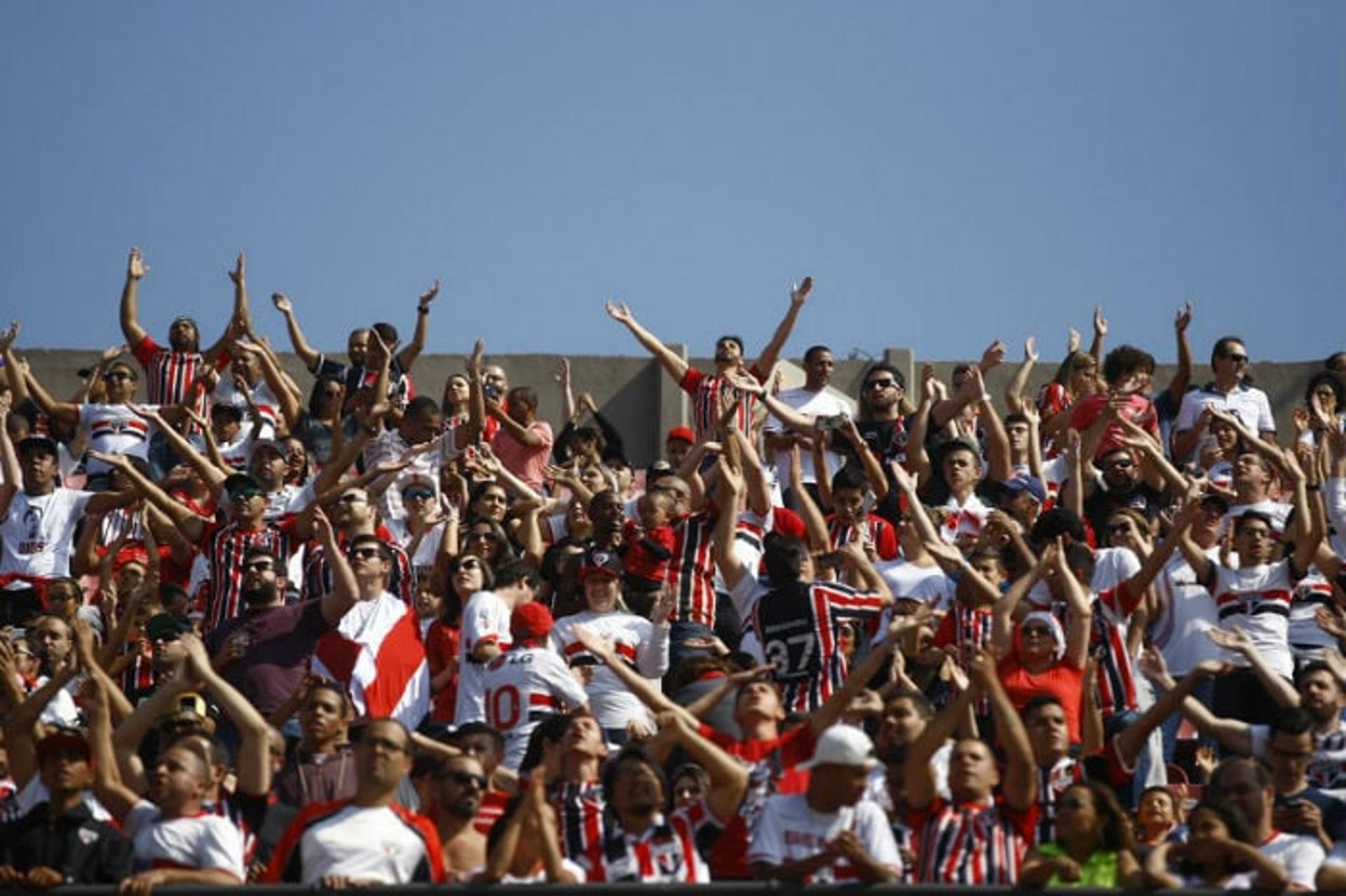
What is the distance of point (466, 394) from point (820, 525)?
406 centimetres

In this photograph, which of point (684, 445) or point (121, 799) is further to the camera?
point (684, 445)

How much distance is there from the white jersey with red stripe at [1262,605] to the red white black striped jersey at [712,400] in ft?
15.2

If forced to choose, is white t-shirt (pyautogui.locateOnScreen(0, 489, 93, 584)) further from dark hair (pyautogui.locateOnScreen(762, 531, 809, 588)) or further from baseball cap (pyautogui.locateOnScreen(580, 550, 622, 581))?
dark hair (pyautogui.locateOnScreen(762, 531, 809, 588))

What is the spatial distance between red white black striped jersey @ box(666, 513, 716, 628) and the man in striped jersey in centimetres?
306

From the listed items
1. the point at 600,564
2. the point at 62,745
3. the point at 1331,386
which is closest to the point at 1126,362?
the point at 1331,386

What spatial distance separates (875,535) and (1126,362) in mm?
3168

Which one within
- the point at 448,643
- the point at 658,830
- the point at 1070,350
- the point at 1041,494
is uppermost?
the point at 1070,350

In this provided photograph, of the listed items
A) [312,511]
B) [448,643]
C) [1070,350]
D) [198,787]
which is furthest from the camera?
[1070,350]

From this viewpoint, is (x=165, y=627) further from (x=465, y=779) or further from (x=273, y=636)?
(x=465, y=779)

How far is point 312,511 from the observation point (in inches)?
620

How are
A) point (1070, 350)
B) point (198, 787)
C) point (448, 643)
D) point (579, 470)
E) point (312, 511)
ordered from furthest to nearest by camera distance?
point (1070, 350)
point (579, 470)
point (312, 511)
point (448, 643)
point (198, 787)

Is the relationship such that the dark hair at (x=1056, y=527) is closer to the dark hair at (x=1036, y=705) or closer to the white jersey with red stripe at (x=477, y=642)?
the dark hair at (x=1036, y=705)

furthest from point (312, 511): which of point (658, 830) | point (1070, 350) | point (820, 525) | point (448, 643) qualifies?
point (1070, 350)

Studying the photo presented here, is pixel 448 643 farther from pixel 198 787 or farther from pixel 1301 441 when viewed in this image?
pixel 1301 441
